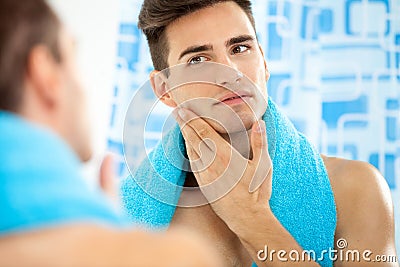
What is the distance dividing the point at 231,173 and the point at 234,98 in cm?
17

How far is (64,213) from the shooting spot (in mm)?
376

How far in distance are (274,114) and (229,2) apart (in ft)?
0.98

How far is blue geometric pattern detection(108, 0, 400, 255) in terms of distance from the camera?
5.75 ft

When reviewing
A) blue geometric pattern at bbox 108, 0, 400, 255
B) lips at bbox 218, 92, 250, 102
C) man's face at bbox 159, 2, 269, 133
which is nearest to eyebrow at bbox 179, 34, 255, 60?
man's face at bbox 159, 2, 269, 133

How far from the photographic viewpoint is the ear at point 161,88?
1342 mm

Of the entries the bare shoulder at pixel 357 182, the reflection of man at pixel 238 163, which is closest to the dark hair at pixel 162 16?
the reflection of man at pixel 238 163

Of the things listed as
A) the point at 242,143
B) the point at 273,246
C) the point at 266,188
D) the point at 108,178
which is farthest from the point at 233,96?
the point at 108,178

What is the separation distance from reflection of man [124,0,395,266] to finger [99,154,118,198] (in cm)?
53

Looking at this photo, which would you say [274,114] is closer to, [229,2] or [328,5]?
[229,2]

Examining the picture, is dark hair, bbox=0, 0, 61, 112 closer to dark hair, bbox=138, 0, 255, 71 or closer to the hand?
the hand

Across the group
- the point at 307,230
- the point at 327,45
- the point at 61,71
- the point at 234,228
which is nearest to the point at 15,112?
the point at 61,71

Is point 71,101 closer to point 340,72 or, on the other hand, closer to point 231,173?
point 231,173

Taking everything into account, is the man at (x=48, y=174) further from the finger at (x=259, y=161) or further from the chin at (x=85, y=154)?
the finger at (x=259, y=161)

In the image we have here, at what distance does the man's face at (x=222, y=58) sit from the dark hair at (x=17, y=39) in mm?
755
